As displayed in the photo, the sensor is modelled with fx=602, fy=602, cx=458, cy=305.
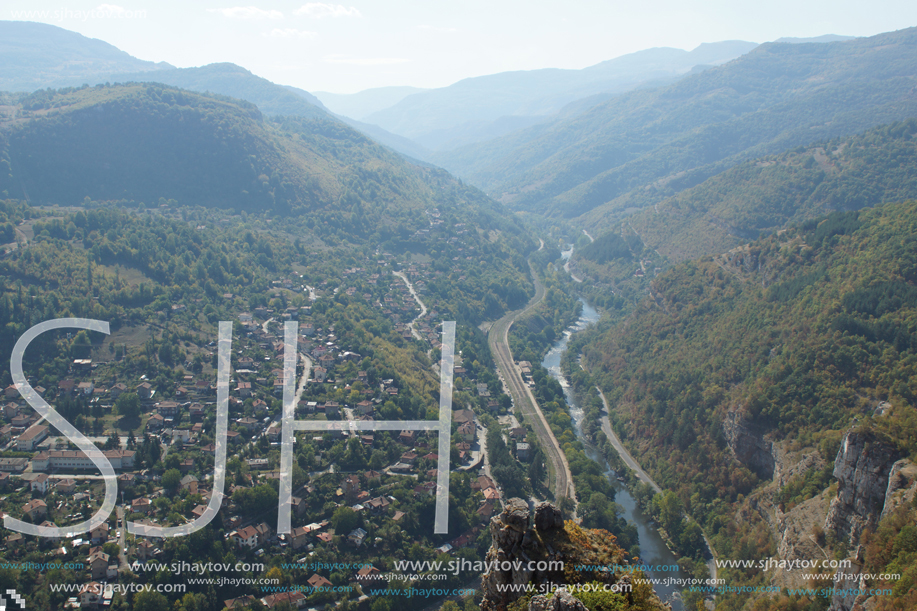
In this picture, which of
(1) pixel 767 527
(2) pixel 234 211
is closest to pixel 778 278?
(1) pixel 767 527

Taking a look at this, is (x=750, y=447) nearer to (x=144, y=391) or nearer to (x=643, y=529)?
(x=643, y=529)

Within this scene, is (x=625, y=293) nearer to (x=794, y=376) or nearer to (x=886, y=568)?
(x=794, y=376)

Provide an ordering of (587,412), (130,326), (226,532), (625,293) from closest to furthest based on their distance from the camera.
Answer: (226,532) → (130,326) → (587,412) → (625,293)

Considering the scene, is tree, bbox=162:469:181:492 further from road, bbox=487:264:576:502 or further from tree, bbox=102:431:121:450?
road, bbox=487:264:576:502

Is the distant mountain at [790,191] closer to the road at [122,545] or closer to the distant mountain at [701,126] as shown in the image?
the distant mountain at [701,126]

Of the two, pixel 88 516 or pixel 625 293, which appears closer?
pixel 88 516

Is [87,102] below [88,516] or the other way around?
the other way around
